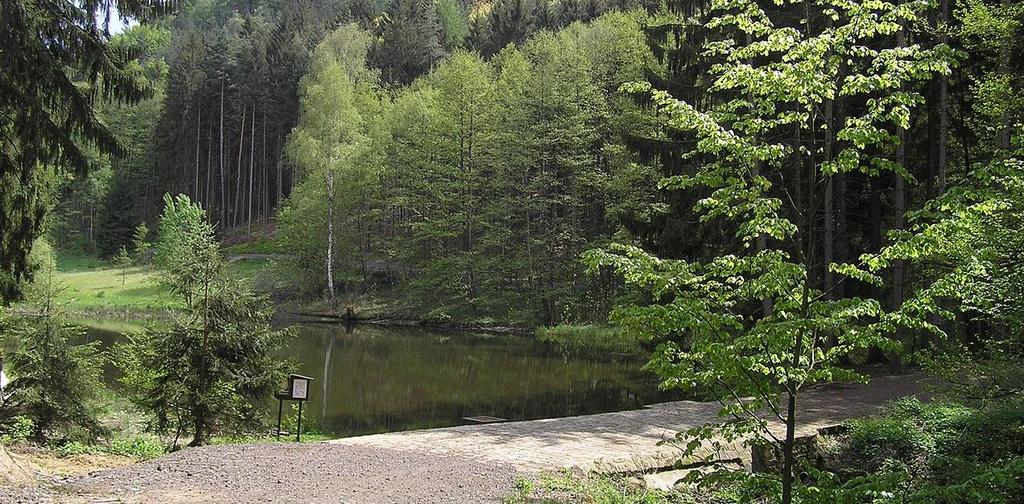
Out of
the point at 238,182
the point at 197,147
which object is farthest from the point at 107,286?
the point at 197,147

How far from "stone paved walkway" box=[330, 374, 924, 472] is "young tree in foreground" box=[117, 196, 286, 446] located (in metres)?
1.89

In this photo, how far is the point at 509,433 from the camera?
10.9 metres

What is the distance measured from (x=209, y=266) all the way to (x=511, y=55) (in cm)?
3684

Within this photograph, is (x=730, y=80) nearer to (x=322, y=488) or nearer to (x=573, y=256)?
(x=322, y=488)

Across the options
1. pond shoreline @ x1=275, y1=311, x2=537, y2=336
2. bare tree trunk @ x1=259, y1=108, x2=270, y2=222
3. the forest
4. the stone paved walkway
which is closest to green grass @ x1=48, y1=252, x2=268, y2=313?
the forest

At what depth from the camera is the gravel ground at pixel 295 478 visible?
700 cm

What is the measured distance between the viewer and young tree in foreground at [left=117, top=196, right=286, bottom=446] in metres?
11.0

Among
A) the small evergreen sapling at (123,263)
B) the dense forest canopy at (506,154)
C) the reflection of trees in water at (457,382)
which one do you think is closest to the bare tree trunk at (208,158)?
the dense forest canopy at (506,154)

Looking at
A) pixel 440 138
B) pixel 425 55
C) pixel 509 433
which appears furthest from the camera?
pixel 425 55

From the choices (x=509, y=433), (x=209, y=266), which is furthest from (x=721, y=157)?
(x=209, y=266)

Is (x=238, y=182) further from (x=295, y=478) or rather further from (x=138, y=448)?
(x=295, y=478)

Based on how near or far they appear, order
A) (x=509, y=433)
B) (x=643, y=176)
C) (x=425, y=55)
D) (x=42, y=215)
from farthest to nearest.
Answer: (x=425, y=55)
(x=643, y=176)
(x=42, y=215)
(x=509, y=433)

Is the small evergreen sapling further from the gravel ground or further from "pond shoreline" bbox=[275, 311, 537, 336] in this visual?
the gravel ground

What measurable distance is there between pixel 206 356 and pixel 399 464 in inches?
163
